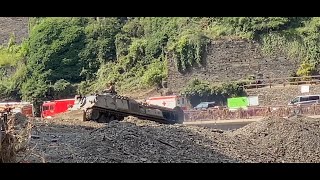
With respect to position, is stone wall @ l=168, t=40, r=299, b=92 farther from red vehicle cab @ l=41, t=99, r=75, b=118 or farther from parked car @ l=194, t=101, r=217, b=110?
red vehicle cab @ l=41, t=99, r=75, b=118

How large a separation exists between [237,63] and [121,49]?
7.62 m

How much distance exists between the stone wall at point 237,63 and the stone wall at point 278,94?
6.24 feet

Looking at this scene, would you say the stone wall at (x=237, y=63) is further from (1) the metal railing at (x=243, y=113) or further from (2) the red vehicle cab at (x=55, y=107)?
(2) the red vehicle cab at (x=55, y=107)

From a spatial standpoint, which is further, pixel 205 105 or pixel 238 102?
pixel 205 105

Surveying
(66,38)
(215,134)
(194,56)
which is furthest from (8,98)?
(215,134)

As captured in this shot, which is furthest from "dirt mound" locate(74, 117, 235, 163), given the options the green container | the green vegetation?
the green vegetation

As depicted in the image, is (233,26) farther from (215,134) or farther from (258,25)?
(215,134)

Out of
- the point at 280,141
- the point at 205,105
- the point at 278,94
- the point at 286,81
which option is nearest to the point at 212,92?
the point at 205,105

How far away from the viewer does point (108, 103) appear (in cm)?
1808

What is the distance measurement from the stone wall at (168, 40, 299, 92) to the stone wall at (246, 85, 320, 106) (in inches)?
74.8

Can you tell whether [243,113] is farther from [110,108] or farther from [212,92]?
[110,108]

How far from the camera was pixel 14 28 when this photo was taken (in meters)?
39.4

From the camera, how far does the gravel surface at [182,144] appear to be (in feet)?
31.9

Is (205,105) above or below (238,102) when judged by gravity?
below
